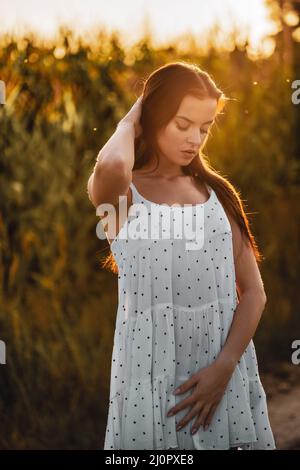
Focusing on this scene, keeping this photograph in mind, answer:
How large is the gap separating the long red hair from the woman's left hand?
0.39 meters

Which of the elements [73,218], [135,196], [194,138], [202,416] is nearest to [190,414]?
[202,416]

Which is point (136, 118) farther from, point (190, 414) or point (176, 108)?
point (190, 414)

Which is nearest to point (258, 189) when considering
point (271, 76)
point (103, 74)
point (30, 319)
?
point (271, 76)

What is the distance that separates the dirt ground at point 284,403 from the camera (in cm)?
417

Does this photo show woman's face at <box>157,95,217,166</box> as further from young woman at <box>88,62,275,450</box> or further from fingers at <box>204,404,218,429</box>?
fingers at <box>204,404,218,429</box>

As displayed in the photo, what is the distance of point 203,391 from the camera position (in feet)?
6.39

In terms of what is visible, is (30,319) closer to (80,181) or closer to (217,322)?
(80,181)

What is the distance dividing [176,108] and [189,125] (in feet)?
0.19

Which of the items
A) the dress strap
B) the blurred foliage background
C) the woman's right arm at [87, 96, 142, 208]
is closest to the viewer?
the woman's right arm at [87, 96, 142, 208]

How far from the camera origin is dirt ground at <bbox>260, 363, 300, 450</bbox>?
4.17 meters

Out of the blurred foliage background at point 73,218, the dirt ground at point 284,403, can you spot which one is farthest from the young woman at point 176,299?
the dirt ground at point 284,403

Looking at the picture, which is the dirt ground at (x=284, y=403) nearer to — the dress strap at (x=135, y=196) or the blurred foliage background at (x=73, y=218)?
the blurred foliage background at (x=73, y=218)

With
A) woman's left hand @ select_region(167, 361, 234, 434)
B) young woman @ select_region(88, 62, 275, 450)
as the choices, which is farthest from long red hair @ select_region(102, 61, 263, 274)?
woman's left hand @ select_region(167, 361, 234, 434)

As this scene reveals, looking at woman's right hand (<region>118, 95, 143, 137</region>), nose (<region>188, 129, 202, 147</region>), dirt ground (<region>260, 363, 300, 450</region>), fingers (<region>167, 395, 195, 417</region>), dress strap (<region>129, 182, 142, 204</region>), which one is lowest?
dirt ground (<region>260, 363, 300, 450</region>)
